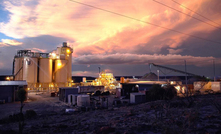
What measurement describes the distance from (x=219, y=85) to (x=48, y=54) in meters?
51.5

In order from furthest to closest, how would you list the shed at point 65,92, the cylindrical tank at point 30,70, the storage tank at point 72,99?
the cylindrical tank at point 30,70, the shed at point 65,92, the storage tank at point 72,99

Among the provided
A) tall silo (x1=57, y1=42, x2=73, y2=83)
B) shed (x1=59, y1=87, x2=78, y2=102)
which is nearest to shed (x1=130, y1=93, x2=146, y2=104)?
shed (x1=59, y1=87, x2=78, y2=102)

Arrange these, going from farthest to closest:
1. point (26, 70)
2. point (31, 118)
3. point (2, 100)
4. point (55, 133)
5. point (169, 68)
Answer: point (169, 68), point (26, 70), point (2, 100), point (31, 118), point (55, 133)

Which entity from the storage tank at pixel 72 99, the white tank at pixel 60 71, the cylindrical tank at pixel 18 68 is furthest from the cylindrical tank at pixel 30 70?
the storage tank at pixel 72 99

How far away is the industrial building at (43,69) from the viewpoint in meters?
48.6

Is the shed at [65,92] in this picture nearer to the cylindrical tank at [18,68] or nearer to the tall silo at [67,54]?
the cylindrical tank at [18,68]

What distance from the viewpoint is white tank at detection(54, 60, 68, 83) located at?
5339cm

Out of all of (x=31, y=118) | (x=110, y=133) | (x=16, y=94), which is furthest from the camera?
(x=16, y=94)

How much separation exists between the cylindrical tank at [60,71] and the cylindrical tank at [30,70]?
661cm

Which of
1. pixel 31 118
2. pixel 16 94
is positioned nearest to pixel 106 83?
pixel 16 94

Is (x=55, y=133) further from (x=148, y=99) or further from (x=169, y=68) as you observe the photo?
(x=169, y=68)

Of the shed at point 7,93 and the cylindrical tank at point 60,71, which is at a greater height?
the cylindrical tank at point 60,71

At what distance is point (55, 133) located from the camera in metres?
10.4

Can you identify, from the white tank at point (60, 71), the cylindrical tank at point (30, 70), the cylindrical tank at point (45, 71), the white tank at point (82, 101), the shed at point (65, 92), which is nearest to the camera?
the white tank at point (82, 101)
